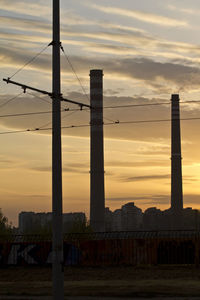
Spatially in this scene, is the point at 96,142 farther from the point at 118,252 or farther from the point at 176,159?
the point at 118,252

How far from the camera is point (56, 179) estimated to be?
21.3 meters

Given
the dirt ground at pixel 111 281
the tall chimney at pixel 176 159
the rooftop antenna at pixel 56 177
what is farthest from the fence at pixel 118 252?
the tall chimney at pixel 176 159

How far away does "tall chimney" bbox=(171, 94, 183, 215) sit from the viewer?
82062mm

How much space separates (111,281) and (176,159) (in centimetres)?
5050

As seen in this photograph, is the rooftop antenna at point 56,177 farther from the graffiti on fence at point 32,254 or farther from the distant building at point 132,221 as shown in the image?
the distant building at point 132,221

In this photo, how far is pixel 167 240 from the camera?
41438 millimetres

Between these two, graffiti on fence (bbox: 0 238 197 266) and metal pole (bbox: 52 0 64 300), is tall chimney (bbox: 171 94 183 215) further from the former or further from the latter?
metal pole (bbox: 52 0 64 300)

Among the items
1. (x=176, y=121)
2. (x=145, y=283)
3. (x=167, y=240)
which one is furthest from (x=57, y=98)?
(x=176, y=121)

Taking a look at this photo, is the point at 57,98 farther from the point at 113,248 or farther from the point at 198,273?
the point at 113,248

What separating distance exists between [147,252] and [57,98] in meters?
21.9

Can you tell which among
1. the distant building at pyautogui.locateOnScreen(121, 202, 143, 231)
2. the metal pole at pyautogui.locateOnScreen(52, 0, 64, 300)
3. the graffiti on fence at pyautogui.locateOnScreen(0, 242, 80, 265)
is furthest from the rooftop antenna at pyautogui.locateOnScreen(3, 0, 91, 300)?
the distant building at pyautogui.locateOnScreen(121, 202, 143, 231)

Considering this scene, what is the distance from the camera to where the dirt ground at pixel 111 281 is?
28.6m

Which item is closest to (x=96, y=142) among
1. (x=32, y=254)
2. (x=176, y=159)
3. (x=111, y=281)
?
Answer: (x=176, y=159)

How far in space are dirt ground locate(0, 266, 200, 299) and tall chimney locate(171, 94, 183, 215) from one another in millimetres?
42778
